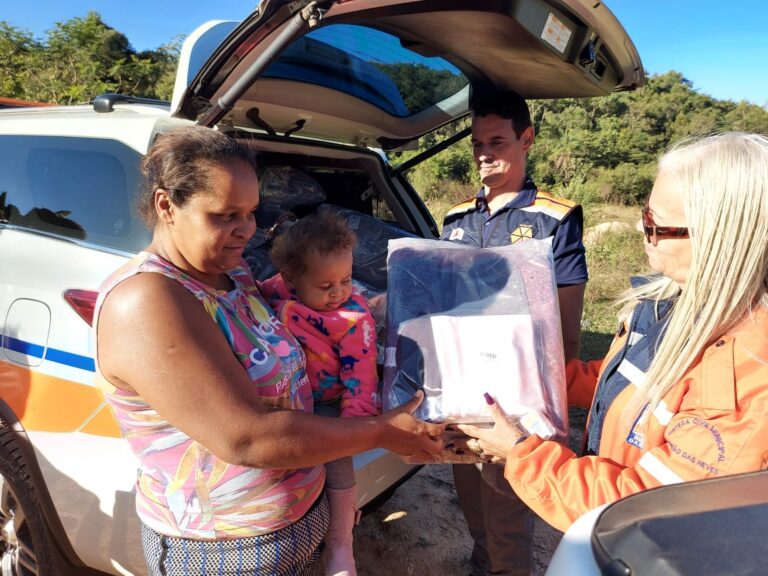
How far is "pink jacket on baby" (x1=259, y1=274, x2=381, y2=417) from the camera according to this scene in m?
1.61

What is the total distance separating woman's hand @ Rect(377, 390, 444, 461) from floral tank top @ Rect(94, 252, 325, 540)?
261mm

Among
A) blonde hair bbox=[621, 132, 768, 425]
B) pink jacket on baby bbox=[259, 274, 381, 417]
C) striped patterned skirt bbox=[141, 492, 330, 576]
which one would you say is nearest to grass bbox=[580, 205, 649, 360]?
blonde hair bbox=[621, 132, 768, 425]

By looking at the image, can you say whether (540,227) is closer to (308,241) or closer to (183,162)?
(308,241)

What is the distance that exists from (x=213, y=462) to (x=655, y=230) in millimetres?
1298

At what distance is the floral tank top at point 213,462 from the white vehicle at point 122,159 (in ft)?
0.70

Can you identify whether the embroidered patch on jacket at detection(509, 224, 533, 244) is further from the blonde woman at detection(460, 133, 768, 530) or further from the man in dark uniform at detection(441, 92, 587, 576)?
the blonde woman at detection(460, 133, 768, 530)

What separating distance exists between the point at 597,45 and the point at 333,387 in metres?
1.49

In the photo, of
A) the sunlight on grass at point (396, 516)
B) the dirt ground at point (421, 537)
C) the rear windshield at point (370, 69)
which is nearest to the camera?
the rear windshield at point (370, 69)

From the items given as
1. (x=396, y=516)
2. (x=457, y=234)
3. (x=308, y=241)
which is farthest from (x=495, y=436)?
(x=396, y=516)

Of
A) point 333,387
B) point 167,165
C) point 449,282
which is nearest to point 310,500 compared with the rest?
point 333,387

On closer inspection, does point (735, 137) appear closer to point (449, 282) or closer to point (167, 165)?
point (449, 282)

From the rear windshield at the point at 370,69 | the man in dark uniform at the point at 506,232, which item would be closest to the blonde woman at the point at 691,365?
the man in dark uniform at the point at 506,232

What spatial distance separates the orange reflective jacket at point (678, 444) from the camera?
108cm

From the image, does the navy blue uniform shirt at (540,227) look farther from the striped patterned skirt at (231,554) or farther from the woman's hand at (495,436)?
the striped patterned skirt at (231,554)
